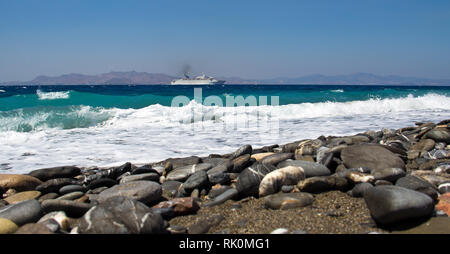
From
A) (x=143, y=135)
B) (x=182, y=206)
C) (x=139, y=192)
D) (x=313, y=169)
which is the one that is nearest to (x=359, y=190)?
(x=313, y=169)

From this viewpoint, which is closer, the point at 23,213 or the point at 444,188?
the point at 23,213

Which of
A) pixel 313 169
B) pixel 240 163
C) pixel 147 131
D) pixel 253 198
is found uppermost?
pixel 313 169

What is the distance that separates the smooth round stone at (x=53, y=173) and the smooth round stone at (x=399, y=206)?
3815 mm

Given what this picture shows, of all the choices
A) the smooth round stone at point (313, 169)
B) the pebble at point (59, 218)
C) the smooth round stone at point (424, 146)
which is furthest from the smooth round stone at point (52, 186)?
the smooth round stone at point (424, 146)

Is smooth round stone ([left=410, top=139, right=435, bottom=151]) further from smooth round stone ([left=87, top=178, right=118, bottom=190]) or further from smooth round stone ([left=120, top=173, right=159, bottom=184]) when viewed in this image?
smooth round stone ([left=87, top=178, right=118, bottom=190])

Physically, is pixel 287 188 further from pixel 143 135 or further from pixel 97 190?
pixel 143 135

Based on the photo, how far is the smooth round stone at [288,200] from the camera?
298 cm

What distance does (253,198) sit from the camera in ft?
11.2

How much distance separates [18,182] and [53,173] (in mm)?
462

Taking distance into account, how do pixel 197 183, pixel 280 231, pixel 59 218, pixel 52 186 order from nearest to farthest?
pixel 280 231
pixel 59 218
pixel 197 183
pixel 52 186

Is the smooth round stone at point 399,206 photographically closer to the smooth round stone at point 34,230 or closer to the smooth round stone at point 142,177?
the smooth round stone at point 34,230

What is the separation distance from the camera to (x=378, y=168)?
3.70m
